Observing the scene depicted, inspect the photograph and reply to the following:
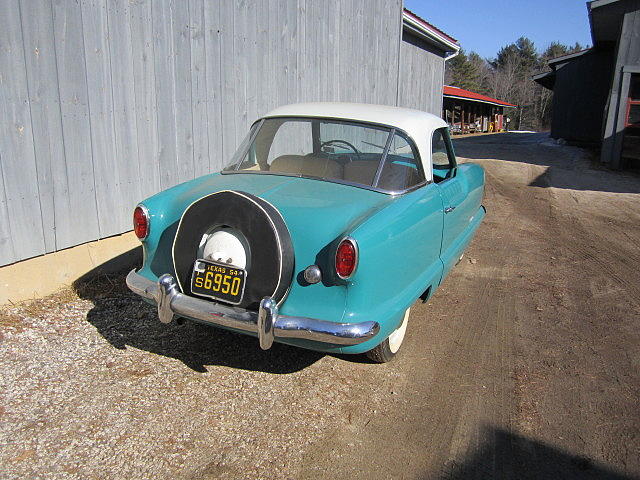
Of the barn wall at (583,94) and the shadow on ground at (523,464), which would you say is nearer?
the shadow on ground at (523,464)

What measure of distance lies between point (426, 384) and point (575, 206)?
23.4 feet

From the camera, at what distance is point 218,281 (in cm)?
300

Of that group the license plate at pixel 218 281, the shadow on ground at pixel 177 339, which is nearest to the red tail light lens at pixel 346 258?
the license plate at pixel 218 281

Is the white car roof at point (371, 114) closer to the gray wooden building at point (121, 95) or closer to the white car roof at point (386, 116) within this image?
the white car roof at point (386, 116)

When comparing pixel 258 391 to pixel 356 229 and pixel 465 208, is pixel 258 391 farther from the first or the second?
pixel 465 208

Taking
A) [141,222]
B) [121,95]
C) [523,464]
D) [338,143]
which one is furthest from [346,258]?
[121,95]

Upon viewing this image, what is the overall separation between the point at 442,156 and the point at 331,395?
2.42m

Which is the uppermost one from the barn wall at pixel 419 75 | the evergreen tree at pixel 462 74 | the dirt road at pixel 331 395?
the evergreen tree at pixel 462 74

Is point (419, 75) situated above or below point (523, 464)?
above

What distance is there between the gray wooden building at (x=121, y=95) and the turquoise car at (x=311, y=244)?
4.27 ft

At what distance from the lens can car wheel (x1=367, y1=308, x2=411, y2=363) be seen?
136 inches

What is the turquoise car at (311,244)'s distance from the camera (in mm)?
2857

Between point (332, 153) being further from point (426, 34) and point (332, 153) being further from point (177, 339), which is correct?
point (426, 34)

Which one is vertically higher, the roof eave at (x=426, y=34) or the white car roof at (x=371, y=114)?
the roof eave at (x=426, y=34)
